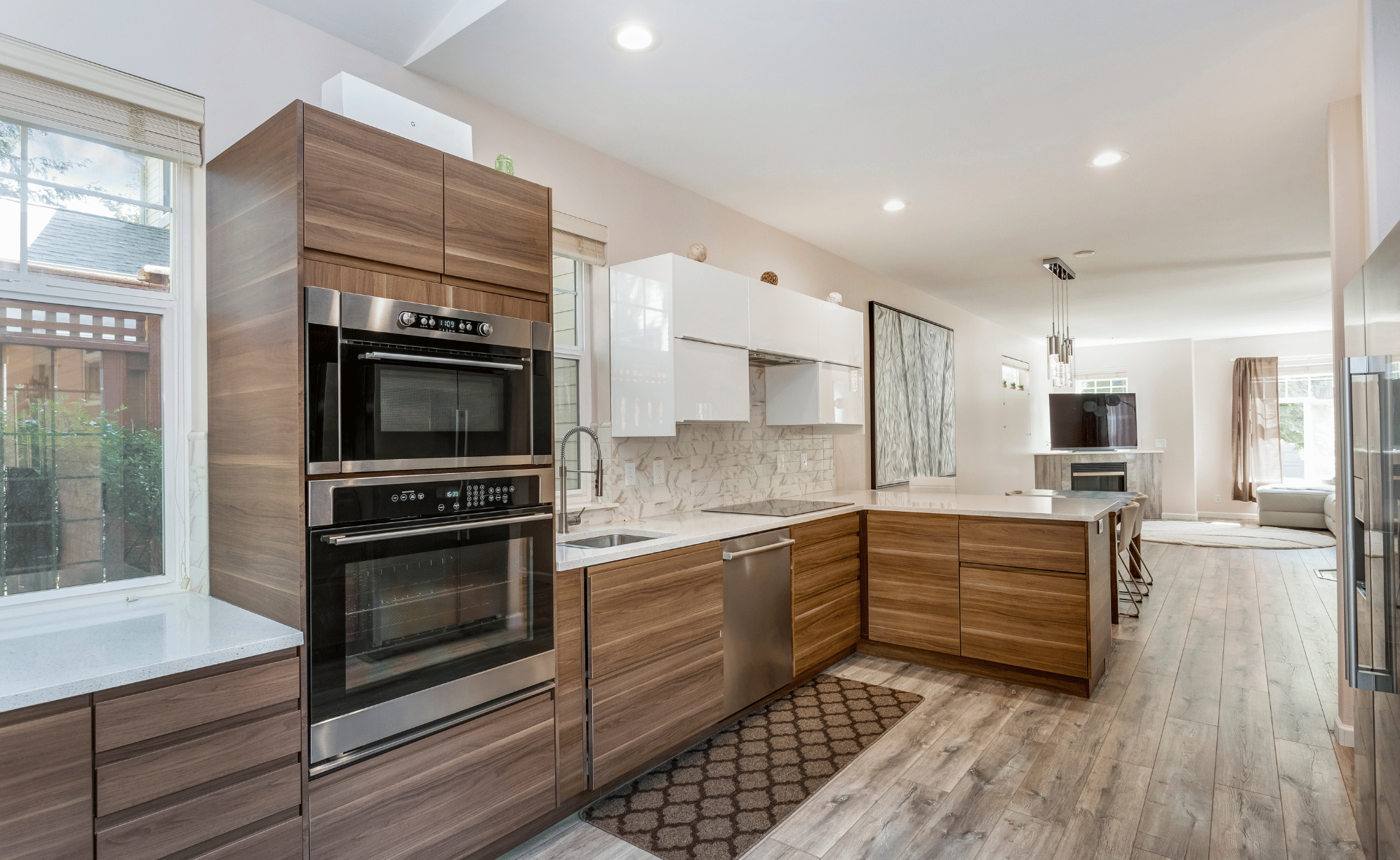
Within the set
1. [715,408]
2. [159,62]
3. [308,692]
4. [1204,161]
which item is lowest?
[308,692]

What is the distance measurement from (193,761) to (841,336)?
12.1 feet

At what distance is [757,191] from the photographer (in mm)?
3832

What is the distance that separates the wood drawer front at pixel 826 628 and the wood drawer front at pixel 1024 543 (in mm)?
653

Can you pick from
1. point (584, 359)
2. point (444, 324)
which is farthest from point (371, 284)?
point (584, 359)

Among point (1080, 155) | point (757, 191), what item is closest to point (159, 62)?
point (757, 191)

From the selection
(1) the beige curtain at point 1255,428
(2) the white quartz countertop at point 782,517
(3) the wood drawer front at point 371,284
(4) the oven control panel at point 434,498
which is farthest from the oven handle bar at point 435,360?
(1) the beige curtain at point 1255,428

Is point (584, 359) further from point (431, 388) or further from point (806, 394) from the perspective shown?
point (806, 394)

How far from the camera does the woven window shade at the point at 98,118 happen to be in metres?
1.80

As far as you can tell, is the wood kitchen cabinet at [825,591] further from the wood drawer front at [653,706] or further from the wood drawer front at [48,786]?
the wood drawer front at [48,786]

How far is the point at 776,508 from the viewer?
383 cm

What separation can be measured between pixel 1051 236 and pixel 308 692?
4853mm

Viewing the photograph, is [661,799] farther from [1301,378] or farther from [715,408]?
[1301,378]

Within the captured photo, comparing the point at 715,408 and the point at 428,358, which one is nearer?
the point at 428,358

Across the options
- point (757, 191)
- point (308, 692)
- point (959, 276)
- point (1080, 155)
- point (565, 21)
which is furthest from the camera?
point (959, 276)
